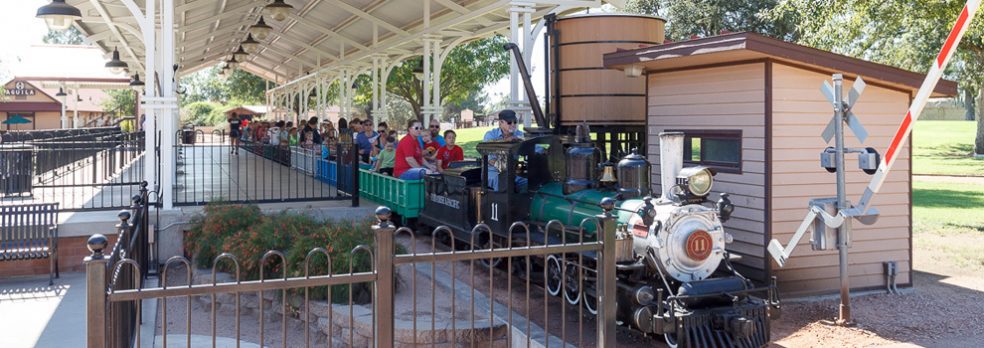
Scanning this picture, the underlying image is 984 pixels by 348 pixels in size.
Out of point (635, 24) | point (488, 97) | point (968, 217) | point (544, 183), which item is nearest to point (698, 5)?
point (968, 217)

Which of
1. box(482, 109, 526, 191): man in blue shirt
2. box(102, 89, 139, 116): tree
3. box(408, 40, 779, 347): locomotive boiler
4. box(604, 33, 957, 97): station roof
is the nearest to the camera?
box(408, 40, 779, 347): locomotive boiler

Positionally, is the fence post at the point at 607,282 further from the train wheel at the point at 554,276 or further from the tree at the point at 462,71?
the tree at the point at 462,71

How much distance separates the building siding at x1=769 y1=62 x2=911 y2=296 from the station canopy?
495 centimetres

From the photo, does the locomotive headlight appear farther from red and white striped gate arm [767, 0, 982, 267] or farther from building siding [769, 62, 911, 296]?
building siding [769, 62, 911, 296]

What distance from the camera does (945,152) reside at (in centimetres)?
3703

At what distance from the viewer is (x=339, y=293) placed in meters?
7.27

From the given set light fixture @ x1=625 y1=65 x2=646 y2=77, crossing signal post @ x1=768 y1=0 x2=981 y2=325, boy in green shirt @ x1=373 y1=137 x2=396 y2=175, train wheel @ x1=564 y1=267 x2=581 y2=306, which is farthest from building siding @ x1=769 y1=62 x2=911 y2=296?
boy in green shirt @ x1=373 y1=137 x2=396 y2=175

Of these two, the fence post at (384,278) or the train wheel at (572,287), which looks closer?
the fence post at (384,278)

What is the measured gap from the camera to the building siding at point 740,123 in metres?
7.46

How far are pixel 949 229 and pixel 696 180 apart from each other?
30.1 feet

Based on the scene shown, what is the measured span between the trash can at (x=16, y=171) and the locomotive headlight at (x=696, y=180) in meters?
10.1

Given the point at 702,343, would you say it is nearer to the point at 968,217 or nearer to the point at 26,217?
the point at 26,217

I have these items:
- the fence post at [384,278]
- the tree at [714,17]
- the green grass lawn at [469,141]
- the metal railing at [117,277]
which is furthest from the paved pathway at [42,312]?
the tree at [714,17]

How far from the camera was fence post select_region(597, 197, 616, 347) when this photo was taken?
4.75 meters
